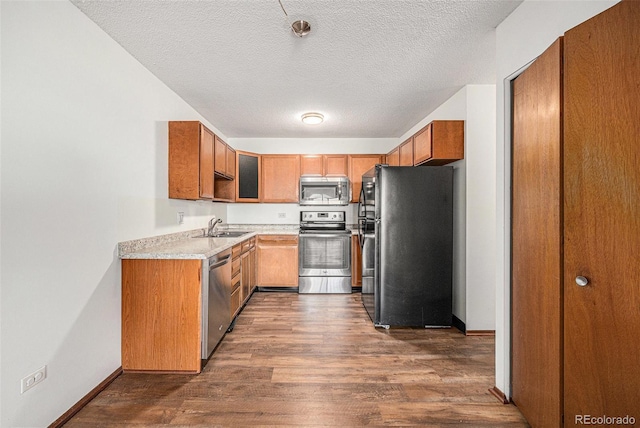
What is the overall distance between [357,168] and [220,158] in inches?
85.2

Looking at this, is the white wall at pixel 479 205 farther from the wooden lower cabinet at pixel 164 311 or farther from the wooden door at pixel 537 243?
the wooden lower cabinet at pixel 164 311

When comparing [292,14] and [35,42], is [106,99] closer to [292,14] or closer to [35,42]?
[35,42]

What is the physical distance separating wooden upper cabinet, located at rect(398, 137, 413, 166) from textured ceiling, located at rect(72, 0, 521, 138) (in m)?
0.42

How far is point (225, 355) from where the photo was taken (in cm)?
235

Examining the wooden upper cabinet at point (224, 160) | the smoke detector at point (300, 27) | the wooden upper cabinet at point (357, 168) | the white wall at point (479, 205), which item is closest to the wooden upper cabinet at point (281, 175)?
the wooden upper cabinet at point (224, 160)

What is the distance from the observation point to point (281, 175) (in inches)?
181

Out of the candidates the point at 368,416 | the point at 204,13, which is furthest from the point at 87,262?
the point at 368,416

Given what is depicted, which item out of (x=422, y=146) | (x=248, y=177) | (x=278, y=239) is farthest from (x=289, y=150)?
(x=422, y=146)

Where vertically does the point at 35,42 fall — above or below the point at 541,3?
below

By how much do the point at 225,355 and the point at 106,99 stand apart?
213 centimetres

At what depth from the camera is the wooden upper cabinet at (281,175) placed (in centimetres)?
459

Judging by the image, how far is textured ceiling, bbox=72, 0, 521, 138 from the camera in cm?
170

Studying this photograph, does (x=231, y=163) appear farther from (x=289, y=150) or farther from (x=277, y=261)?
(x=277, y=261)

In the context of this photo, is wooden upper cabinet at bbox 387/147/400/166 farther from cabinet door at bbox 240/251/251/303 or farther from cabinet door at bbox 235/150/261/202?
cabinet door at bbox 240/251/251/303
